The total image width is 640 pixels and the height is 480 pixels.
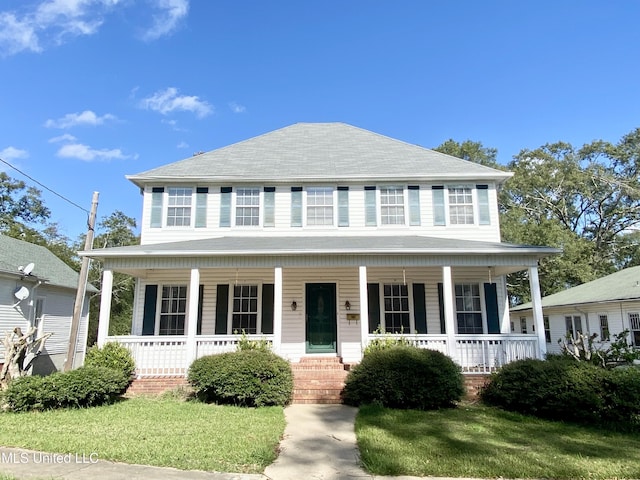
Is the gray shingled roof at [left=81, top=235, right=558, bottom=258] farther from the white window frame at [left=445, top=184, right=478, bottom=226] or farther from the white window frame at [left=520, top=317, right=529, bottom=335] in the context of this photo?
the white window frame at [left=520, top=317, right=529, bottom=335]

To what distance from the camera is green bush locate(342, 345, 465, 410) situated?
824 centimetres

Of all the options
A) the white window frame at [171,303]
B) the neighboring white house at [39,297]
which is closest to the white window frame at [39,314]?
the neighboring white house at [39,297]

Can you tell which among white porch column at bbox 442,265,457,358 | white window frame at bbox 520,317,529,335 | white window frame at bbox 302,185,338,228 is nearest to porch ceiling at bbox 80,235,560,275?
white porch column at bbox 442,265,457,358

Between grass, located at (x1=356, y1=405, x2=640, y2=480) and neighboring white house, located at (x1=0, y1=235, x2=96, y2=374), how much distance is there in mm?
13105

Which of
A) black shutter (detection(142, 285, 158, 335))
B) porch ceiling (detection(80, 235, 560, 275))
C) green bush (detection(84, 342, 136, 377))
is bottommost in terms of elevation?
green bush (detection(84, 342, 136, 377))

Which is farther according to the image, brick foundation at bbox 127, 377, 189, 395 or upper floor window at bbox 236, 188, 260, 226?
upper floor window at bbox 236, 188, 260, 226

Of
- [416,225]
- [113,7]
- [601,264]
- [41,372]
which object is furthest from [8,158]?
[601,264]

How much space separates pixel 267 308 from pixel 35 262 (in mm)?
11119

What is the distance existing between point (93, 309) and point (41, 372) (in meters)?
14.2

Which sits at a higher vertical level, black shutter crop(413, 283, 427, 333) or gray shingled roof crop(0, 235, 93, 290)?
gray shingled roof crop(0, 235, 93, 290)

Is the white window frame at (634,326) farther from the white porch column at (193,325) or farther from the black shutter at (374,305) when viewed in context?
the white porch column at (193,325)

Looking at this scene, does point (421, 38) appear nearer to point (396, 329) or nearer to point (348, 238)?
point (348, 238)

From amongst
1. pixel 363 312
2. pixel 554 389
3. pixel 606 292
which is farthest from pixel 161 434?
pixel 606 292

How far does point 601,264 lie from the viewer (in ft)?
99.7
